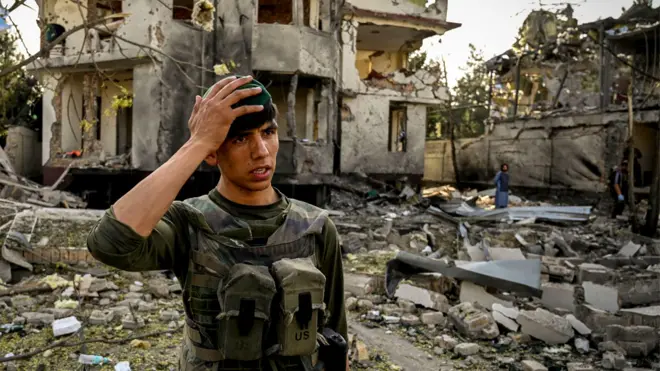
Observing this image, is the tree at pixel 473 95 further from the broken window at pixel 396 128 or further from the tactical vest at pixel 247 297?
the tactical vest at pixel 247 297

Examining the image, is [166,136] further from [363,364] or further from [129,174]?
[363,364]

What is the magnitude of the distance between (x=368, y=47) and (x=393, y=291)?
15532 mm

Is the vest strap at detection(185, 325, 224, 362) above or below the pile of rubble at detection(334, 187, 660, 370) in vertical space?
above

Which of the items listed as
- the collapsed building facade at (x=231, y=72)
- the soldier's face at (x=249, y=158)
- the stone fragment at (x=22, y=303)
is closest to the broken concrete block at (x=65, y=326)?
the stone fragment at (x=22, y=303)

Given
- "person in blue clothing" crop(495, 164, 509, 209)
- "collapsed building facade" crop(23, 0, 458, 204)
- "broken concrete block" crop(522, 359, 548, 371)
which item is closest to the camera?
"broken concrete block" crop(522, 359, 548, 371)

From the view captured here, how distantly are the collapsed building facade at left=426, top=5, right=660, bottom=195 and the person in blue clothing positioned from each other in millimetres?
4026

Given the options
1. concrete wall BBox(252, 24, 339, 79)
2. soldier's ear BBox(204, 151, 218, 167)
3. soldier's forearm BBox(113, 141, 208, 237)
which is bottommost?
soldier's forearm BBox(113, 141, 208, 237)

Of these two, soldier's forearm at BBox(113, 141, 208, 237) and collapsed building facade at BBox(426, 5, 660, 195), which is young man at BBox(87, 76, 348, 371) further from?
collapsed building facade at BBox(426, 5, 660, 195)

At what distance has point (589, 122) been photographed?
48.8 feet

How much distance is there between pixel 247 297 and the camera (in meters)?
1.30

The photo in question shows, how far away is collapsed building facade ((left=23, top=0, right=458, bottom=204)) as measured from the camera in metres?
11.9

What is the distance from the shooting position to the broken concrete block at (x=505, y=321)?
4.65m

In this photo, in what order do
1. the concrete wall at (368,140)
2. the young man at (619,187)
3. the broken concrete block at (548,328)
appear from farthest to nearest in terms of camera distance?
the concrete wall at (368,140) → the young man at (619,187) → the broken concrete block at (548,328)

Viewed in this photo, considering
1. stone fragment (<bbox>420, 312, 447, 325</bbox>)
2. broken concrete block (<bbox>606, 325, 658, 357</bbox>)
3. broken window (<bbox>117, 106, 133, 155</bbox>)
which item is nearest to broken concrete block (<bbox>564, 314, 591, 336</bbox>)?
broken concrete block (<bbox>606, 325, 658, 357</bbox>)
